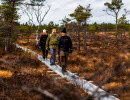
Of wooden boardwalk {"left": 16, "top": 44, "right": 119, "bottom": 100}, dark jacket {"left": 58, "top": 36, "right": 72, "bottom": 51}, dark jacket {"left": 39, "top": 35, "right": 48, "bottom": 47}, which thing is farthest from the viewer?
dark jacket {"left": 39, "top": 35, "right": 48, "bottom": 47}

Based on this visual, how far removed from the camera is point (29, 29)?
40.2m

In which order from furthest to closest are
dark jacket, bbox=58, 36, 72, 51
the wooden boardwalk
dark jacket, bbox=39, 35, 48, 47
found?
dark jacket, bbox=39, 35, 48, 47 < dark jacket, bbox=58, 36, 72, 51 < the wooden boardwalk

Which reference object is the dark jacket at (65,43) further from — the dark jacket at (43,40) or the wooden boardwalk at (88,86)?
the dark jacket at (43,40)

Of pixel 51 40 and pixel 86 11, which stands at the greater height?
pixel 86 11

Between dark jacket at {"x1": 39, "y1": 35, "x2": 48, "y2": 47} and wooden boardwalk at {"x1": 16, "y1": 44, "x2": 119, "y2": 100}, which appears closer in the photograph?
wooden boardwalk at {"x1": 16, "y1": 44, "x2": 119, "y2": 100}

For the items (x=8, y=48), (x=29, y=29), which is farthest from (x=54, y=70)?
(x=29, y=29)

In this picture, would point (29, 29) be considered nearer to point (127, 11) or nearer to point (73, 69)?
point (127, 11)

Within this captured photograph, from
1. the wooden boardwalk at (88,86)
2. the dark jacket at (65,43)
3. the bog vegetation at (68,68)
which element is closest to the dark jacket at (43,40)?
the bog vegetation at (68,68)

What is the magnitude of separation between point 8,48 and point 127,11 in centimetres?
2558

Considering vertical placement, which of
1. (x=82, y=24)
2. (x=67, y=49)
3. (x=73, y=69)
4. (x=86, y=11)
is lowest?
(x=73, y=69)

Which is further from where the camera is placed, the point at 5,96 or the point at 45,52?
the point at 45,52

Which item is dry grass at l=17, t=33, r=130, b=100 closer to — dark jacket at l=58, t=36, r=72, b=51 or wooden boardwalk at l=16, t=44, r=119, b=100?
wooden boardwalk at l=16, t=44, r=119, b=100

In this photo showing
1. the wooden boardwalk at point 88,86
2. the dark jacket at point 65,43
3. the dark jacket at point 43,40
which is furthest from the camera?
the dark jacket at point 43,40

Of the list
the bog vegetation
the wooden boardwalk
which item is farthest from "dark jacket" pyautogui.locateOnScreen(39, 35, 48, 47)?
the wooden boardwalk
